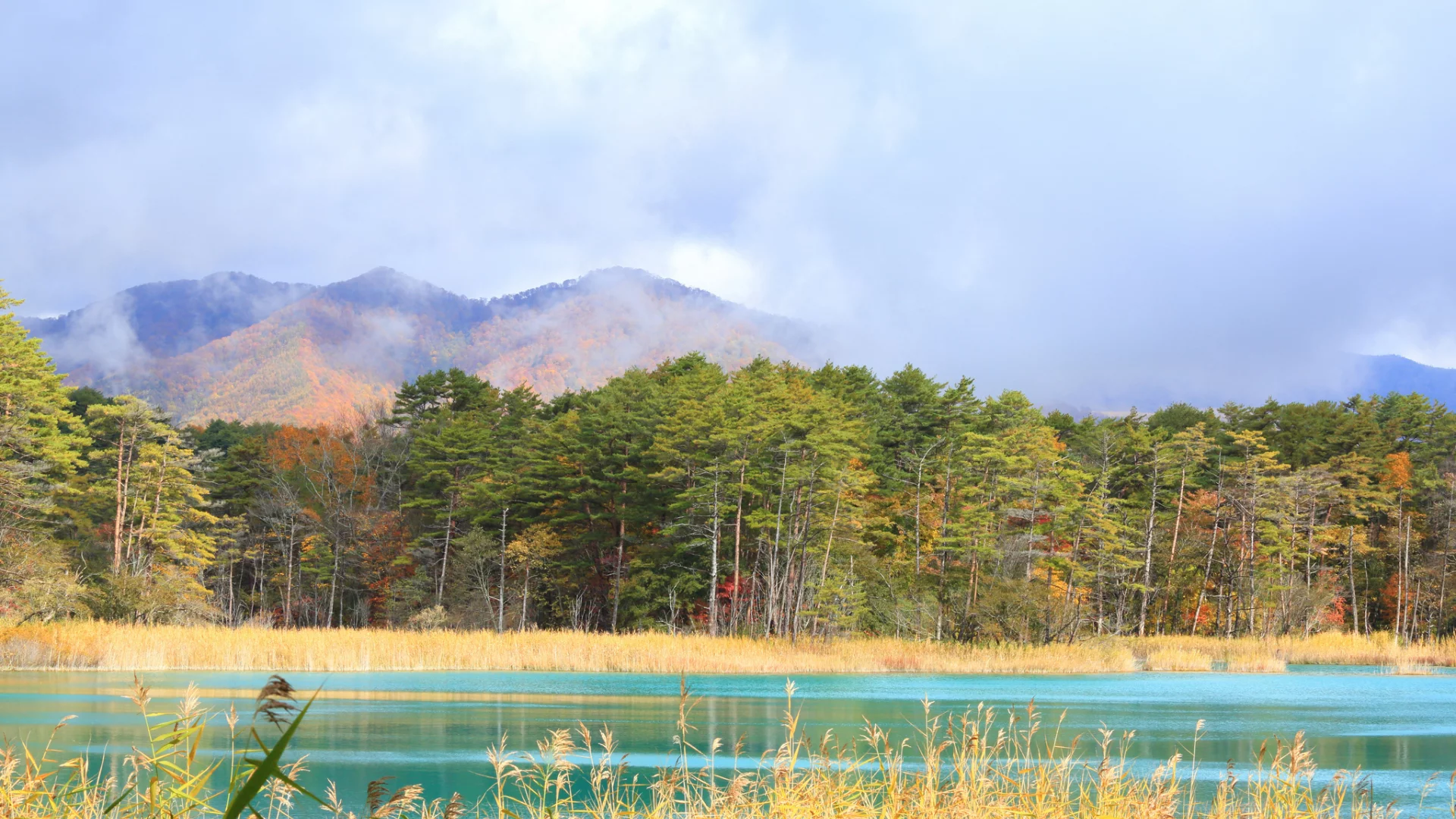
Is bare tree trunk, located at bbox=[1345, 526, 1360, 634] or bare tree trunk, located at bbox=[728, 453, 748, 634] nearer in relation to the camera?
bare tree trunk, located at bbox=[728, 453, 748, 634]

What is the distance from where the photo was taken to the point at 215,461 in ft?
207

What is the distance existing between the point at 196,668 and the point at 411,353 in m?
146

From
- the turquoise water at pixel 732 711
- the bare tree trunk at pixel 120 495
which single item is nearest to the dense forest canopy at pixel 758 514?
the bare tree trunk at pixel 120 495

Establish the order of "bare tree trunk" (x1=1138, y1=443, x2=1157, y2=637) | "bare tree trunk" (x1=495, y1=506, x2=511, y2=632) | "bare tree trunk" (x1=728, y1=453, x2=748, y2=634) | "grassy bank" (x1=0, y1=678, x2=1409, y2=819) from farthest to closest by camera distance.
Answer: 1. "bare tree trunk" (x1=495, y1=506, x2=511, y2=632)
2. "bare tree trunk" (x1=1138, y1=443, x2=1157, y2=637)
3. "bare tree trunk" (x1=728, y1=453, x2=748, y2=634)
4. "grassy bank" (x1=0, y1=678, x2=1409, y2=819)

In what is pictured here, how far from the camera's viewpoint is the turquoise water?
45.7 feet

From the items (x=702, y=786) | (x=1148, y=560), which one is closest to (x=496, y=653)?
(x=702, y=786)

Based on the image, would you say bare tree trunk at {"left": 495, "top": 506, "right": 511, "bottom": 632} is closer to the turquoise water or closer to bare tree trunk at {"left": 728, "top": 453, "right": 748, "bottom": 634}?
bare tree trunk at {"left": 728, "top": 453, "right": 748, "bottom": 634}

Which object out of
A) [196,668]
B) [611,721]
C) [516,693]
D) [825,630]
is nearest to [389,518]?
[825,630]

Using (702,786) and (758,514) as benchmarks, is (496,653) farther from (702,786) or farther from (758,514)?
(702,786)

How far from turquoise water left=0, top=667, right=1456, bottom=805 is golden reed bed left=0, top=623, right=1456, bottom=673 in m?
0.74

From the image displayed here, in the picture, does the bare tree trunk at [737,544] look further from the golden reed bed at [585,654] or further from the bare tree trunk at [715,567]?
the golden reed bed at [585,654]

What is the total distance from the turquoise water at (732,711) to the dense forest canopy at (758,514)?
30.4ft

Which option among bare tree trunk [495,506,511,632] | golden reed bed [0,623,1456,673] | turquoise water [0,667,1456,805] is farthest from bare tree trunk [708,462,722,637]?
turquoise water [0,667,1456,805]

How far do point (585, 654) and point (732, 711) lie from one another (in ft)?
Answer: 35.3
